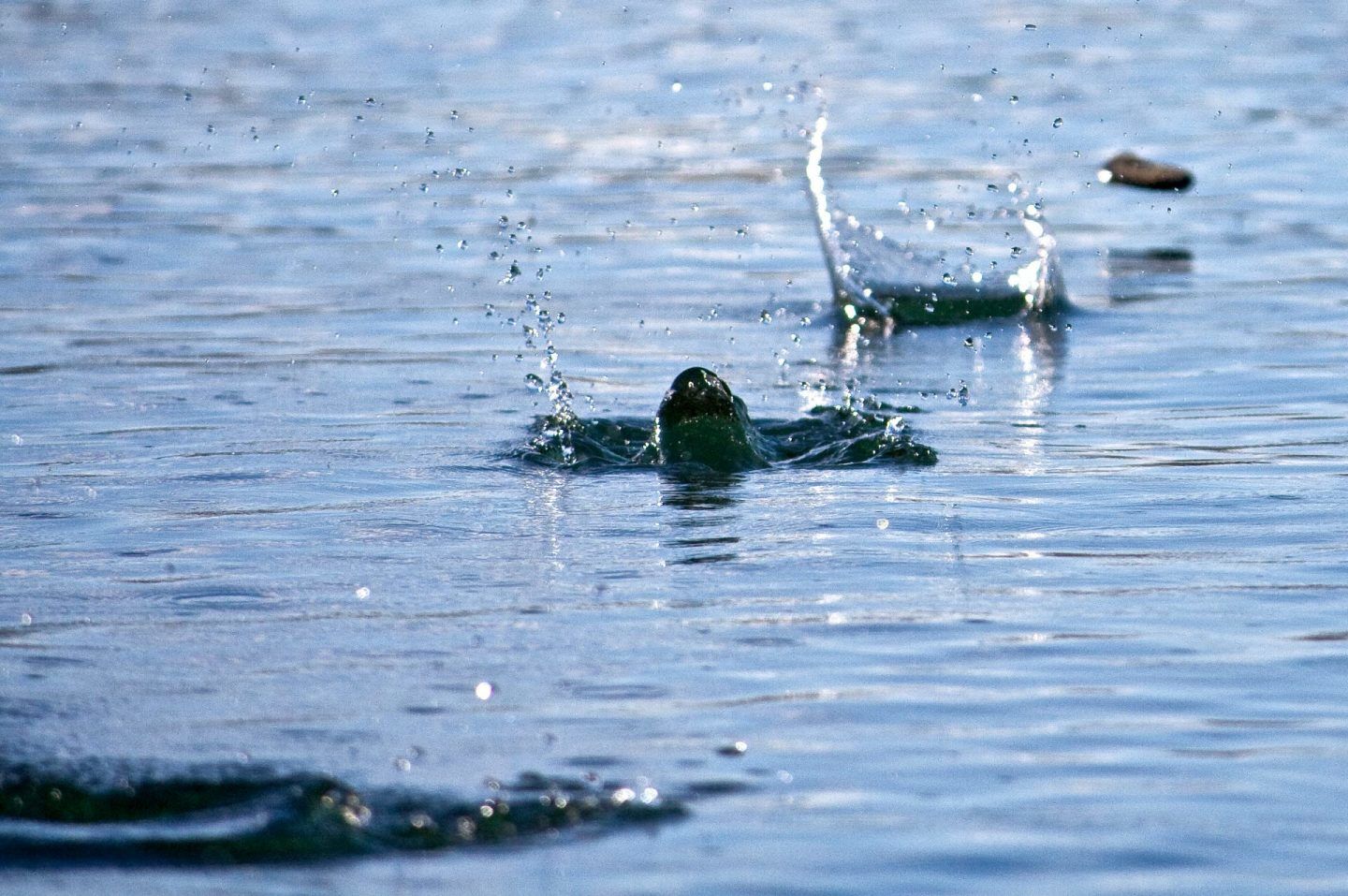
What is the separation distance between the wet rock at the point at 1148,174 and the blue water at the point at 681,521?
111 mm

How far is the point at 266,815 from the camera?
4594 mm

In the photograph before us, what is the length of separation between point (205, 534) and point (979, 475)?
2.65m

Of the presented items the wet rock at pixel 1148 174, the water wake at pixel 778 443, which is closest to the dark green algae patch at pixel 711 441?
the water wake at pixel 778 443

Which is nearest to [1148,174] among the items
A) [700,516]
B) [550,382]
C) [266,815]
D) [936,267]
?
[936,267]

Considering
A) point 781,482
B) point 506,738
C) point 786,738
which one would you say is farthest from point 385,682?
point 781,482

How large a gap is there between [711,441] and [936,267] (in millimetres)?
4804

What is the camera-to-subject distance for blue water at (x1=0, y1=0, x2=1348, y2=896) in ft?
15.4

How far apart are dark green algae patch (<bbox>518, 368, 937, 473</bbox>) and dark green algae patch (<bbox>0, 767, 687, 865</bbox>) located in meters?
3.49

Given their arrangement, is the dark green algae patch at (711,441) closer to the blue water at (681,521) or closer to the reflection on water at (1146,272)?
the blue water at (681,521)

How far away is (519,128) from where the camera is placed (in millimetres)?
18844

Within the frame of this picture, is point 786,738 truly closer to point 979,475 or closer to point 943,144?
point 979,475

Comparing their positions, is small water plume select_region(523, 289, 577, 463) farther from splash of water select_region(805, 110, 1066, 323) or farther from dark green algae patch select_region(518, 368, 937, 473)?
splash of water select_region(805, 110, 1066, 323)

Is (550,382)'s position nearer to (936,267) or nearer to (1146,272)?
(936,267)

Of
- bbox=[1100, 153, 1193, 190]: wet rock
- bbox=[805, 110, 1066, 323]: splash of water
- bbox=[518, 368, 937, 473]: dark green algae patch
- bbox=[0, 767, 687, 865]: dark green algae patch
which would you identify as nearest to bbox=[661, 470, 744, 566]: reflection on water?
bbox=[518, 368, 937, 473]: dark green algae patch
